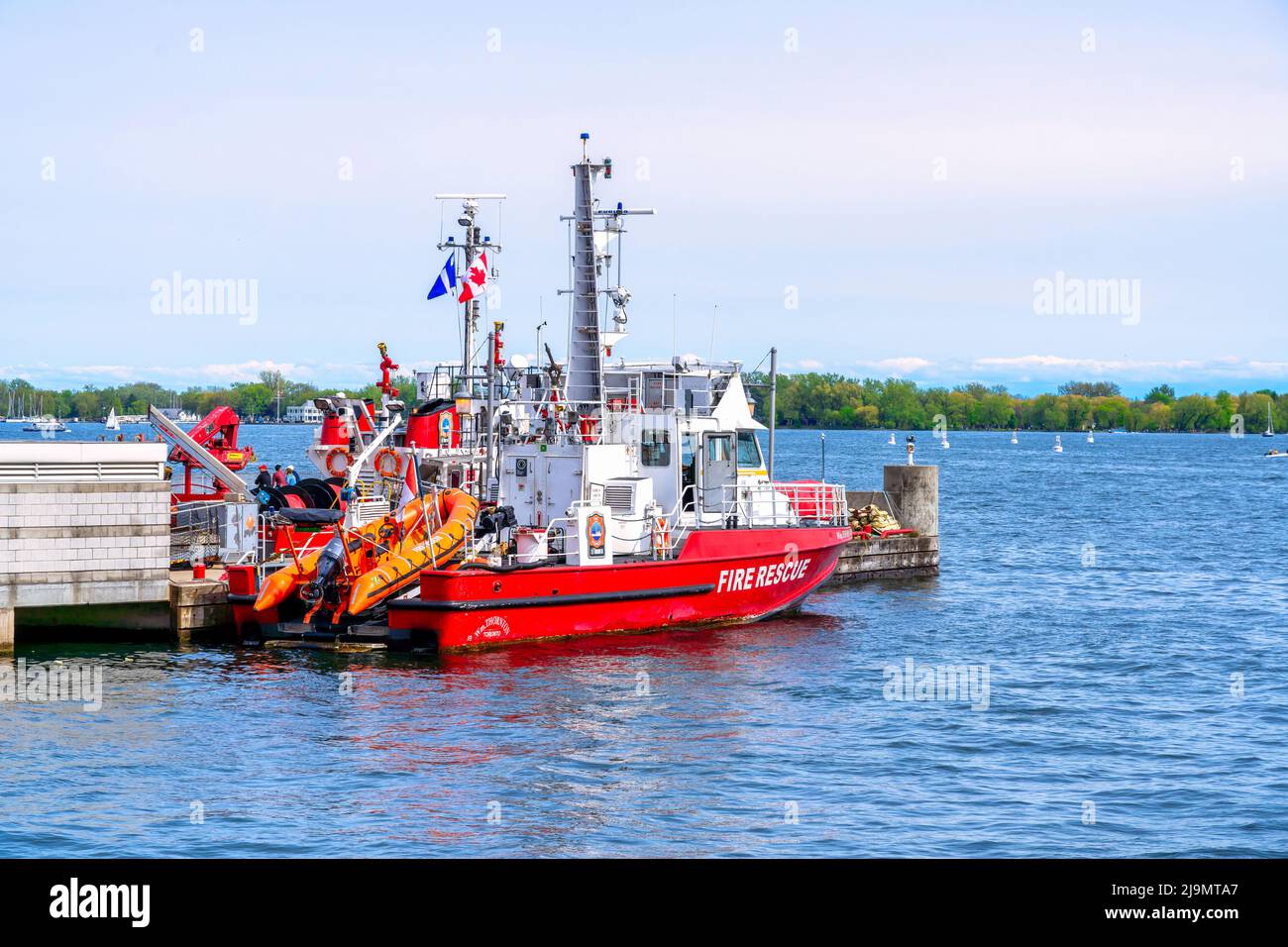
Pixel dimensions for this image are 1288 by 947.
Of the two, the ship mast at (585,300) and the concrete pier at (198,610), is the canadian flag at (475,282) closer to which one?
the ship mast at (585,300)

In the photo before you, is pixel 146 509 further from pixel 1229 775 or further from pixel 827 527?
pixel 1229 775

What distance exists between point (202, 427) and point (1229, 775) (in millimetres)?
27188

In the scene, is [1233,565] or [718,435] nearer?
[718,435]

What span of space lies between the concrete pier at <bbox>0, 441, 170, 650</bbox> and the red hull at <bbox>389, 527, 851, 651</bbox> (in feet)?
16.5

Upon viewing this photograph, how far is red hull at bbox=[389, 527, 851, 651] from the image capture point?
2366 centimetres
